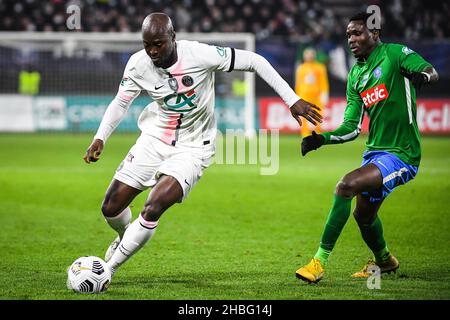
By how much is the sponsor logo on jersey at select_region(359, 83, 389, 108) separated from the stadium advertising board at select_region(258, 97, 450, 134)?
54.7 feet

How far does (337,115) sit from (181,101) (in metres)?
17.6

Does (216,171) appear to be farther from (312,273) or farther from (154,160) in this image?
(312,273)

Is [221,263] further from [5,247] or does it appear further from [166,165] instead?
[5,247]

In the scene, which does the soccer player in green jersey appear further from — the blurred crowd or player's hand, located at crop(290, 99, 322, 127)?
Answer: the blurred crowd

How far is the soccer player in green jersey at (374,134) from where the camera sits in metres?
6.81

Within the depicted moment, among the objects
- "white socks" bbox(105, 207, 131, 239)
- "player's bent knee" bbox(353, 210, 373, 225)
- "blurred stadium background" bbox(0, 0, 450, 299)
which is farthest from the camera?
"white socks" bbox(105, 207, 131, 239)

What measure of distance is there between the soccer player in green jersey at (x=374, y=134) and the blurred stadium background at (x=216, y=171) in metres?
0.52

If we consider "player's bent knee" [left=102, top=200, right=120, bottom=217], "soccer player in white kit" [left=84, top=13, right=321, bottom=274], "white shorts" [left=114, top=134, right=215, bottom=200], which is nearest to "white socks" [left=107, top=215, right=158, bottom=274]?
"soccer player in white kit" [left=84, top=13, right=321, bottom=274]

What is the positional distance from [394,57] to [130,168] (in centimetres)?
253

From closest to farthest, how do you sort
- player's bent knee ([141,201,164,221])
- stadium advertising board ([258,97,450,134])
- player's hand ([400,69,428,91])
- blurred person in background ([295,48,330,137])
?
1. player's hand ([400,69,428,91])
2. player's bent knee ([141,201,164,221])
3. blurred person in background ([295,48,330,137])
4. stadium advertising board ([258,97,450,134])

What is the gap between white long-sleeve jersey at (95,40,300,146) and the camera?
6.99 meters

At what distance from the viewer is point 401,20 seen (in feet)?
88.2

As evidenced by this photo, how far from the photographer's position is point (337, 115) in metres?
24.2
